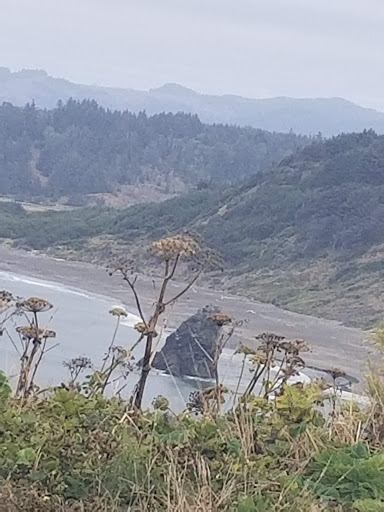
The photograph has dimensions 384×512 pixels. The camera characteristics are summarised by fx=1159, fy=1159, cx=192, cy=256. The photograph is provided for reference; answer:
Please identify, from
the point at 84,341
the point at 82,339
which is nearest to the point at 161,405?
the point at 84,341

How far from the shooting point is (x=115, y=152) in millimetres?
85812

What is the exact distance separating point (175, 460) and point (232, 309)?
30094 millimetres

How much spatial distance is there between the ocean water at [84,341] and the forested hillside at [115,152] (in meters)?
44.6

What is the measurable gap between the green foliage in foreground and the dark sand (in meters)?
18.4

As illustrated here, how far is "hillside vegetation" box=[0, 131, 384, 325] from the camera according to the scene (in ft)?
130

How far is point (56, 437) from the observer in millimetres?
3625

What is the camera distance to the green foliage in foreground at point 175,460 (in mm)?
3404

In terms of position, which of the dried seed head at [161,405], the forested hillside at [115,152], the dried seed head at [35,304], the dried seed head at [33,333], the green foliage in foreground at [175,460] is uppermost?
the forested hillside at [115,152]

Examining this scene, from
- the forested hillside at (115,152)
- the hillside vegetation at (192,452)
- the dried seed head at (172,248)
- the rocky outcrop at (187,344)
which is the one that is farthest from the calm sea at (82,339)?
the forested hillside at (115,152)

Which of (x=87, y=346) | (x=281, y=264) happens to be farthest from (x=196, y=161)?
(x=87, y=346)

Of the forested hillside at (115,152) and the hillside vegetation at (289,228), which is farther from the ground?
the forested hillside at (115,152)

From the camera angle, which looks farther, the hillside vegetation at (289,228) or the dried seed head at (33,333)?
the hillside vegetation at (289,228)

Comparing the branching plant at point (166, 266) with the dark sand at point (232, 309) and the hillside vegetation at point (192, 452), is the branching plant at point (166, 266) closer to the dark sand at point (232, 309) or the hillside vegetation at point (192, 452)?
the hillside vegetation at point (192, 452)

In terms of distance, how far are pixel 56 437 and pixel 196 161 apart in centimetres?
8492
